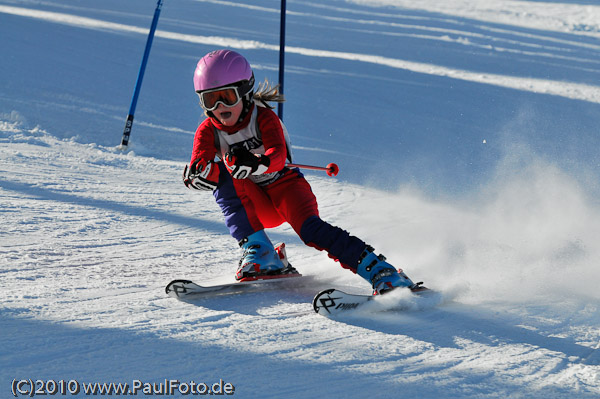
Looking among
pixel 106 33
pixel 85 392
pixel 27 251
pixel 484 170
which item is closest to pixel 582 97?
pixel 484 170

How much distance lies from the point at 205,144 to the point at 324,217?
1.78 m

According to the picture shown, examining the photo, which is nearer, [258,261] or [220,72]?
[220,72]

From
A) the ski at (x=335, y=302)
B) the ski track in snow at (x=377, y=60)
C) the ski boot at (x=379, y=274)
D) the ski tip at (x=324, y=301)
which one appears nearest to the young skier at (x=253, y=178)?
the ski boot at (x=379, y=274)

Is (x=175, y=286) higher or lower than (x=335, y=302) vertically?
lower

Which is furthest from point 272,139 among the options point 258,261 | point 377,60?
point 377,60

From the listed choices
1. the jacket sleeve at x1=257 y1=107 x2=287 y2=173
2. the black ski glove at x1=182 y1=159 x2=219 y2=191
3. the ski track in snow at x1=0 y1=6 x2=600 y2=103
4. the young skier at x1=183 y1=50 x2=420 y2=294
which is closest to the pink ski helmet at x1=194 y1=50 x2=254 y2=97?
the young skier at x1=183 y1=50 x2=420 y2=294

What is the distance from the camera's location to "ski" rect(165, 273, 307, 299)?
3.20 meters

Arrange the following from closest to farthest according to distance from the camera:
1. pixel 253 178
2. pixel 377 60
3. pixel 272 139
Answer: pixel 272 139, pixel 253 178, pixel 377 60

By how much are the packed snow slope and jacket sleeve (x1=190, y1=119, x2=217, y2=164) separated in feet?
2.19

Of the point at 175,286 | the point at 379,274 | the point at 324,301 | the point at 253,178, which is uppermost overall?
the point at 253,178

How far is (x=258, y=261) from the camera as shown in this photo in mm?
3502

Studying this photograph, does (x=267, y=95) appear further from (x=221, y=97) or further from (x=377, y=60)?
(x=377, y=60)

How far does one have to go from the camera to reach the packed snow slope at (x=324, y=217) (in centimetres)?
253

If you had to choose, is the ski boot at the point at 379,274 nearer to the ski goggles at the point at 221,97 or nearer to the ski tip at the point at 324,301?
the ski tip at the point at 324,301
